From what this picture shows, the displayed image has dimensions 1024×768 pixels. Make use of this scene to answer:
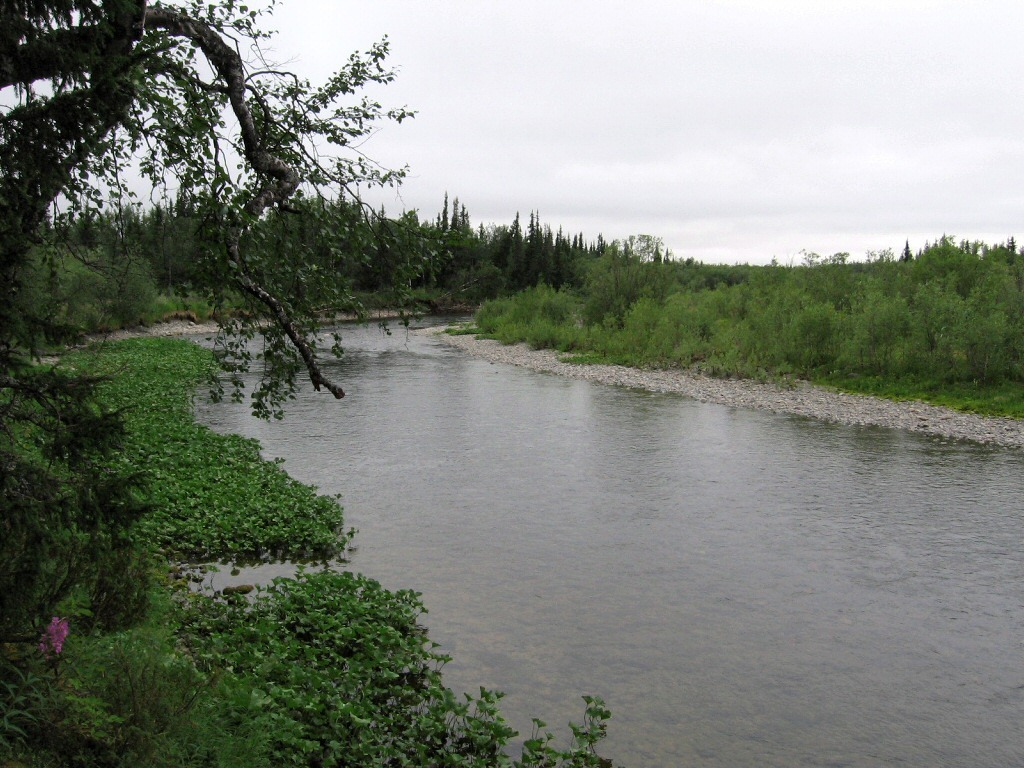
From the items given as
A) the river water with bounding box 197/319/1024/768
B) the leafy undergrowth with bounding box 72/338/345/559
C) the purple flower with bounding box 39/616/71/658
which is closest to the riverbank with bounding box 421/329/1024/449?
the river water with bounding box 197/319/1024/768

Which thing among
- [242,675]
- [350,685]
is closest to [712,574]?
[350,685]

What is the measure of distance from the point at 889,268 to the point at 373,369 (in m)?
32.3

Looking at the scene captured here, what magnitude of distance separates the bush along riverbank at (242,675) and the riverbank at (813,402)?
19.4 metres

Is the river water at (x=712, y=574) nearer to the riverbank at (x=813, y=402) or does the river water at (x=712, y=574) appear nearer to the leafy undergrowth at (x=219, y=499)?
the leafy undergrowth at (x=219, y=499)

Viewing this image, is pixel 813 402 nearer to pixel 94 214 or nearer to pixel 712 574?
pixel 712 574

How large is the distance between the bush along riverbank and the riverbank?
1938 cm

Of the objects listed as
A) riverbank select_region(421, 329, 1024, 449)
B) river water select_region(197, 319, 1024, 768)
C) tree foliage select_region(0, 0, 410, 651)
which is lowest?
river water select_region(197, 319, 1024, 768)

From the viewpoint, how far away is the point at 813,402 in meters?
28.7

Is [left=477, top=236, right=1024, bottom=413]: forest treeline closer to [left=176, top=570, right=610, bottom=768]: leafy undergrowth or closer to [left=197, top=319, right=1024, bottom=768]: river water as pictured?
[left=197, top=319, right=1024, bottom=768]: river water

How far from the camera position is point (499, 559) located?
12086mm

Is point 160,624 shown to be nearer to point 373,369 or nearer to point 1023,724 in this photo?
point 1023,724

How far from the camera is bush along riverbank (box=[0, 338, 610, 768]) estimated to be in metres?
4.47

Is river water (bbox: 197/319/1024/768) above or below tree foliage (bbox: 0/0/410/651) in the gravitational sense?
below

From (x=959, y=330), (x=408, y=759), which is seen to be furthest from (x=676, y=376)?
(x=408, y=759)
